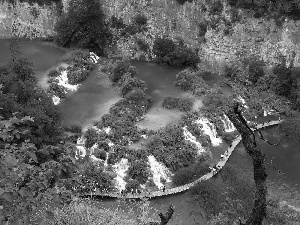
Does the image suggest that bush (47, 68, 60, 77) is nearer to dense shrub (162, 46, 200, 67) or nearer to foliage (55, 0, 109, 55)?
foliage (55, 0, 109, 55)

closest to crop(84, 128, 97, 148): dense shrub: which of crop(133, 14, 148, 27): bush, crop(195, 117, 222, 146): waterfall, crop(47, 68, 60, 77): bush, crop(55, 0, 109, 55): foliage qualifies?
crop(195, 117, 222, 146): waterfall

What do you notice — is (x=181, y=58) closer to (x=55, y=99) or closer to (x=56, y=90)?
(x=56, y=90)

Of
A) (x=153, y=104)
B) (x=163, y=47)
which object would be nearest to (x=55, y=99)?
(x=153, y=104)

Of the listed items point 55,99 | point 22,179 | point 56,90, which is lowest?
point 55,99

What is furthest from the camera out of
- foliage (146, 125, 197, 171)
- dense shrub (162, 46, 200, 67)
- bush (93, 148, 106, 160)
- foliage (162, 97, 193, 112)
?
dense shrub (162, 46, 200, 67)

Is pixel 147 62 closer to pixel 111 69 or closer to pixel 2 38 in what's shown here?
pixel 111 69

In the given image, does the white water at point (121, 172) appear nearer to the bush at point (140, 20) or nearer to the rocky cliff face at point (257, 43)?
the rocky cliff face at point (257, 43)

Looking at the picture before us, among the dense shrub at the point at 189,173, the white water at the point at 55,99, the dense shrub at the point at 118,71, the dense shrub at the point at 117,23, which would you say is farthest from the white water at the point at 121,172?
the dense shrub at the point at 117,23
